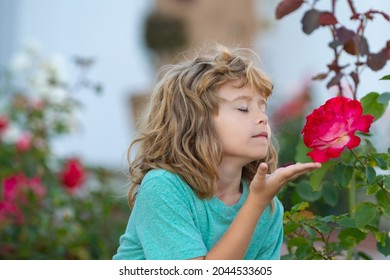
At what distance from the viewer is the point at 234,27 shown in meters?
8.02

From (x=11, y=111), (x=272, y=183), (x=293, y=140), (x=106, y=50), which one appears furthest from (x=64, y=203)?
(x=106, y=50)

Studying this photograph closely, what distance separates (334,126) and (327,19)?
0.33 m

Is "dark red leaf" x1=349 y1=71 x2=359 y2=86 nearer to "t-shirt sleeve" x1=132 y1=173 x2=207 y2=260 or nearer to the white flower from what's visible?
"t-shirt sleeve" x1=132 y1=173 x2=207 y2=260

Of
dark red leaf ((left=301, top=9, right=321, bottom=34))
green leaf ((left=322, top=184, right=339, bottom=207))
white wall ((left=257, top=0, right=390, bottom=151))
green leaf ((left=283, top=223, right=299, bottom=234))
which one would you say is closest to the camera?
green leaf ((left=283, top=223, right=299, bottom=234))

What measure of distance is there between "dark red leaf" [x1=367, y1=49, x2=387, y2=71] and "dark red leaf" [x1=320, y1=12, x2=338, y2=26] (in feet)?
0.30

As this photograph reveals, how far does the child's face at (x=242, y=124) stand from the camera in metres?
1.55

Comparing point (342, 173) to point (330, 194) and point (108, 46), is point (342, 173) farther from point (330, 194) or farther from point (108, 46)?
point (108, 46)

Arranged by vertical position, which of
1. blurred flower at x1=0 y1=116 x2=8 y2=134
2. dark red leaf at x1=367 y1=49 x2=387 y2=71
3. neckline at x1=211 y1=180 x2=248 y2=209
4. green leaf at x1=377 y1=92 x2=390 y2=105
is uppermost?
dark red leaf at x1=367 y1=49 x2=387 y2=71

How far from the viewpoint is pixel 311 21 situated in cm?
172

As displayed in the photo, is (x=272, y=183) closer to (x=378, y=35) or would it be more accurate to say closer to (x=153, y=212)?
(x=153, y=212)

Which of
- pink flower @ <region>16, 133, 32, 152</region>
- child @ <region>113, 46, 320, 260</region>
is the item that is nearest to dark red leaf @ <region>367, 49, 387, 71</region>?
child @ <region>113, 46, 320, 260</region>

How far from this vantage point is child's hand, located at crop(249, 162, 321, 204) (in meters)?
1.39
